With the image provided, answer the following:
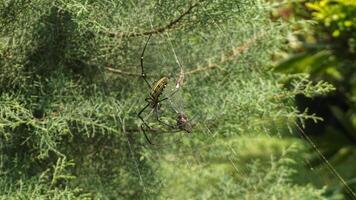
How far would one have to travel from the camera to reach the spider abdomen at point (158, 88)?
8.96ft

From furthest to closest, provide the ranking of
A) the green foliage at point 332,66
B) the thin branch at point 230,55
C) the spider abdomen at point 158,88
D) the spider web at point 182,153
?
the green foliage at point 332,66, the thin branch at point 230,55, the spider web at point 182,153, the spider abdomen at point 158,88

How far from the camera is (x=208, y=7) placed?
10.3 feet

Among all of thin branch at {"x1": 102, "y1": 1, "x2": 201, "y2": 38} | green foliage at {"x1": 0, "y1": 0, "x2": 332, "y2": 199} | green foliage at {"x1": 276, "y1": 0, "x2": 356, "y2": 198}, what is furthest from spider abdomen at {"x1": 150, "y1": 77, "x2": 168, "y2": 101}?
green foliage at {"x1": 276, "y1": 0, "x2": 356, "y2": 198}

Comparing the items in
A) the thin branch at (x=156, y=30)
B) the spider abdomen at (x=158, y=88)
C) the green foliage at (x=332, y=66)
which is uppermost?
the thin branch at (x=156, y=30)

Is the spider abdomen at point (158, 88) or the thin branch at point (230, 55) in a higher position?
the spider abdomen at point (158, 88)

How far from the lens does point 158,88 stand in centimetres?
277

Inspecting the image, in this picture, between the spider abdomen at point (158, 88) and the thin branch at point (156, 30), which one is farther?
the thin branch at point (156, 30)

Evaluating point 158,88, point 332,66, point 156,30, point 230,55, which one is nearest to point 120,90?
point 156,30

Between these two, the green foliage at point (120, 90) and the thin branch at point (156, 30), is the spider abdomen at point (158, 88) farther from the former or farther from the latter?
the thin branch at point (156, 30)

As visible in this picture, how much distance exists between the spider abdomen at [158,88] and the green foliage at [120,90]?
0.13 meters

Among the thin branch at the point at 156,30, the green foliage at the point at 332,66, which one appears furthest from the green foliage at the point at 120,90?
the green foliage at the point at 332,66

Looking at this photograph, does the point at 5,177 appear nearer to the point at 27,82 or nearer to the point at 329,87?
the point at 27,82

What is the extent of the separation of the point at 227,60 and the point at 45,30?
1.20 m

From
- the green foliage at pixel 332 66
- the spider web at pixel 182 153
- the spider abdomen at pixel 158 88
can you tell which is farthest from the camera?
the green foliage at pixel 332 66
